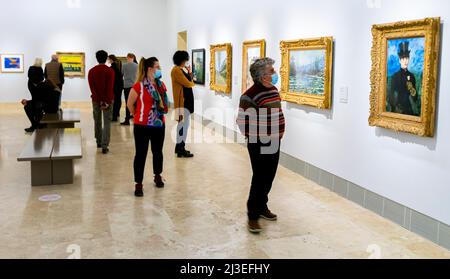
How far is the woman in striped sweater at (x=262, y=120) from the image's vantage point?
4824mm

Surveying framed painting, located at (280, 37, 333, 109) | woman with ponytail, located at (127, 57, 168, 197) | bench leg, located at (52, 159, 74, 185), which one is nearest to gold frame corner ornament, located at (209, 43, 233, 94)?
framed painting, located at (280, 37, 333, 109)

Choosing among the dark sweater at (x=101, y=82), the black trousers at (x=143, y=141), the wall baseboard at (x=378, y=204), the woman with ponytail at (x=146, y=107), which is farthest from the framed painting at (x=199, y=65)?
the black trousers at (x=143, y=141)

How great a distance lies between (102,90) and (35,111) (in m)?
2.92

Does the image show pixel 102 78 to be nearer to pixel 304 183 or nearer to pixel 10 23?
pixel 304 183

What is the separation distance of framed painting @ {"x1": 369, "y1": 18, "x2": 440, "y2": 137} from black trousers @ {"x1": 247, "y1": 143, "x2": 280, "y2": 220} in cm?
148

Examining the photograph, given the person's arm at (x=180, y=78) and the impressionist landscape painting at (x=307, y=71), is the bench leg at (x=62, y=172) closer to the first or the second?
the person's arm at (x=180, y=78)

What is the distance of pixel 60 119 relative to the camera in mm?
9688

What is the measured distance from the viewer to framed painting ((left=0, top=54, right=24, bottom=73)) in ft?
56.3

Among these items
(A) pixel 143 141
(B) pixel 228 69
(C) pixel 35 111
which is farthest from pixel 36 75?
(A) pixel 143 141

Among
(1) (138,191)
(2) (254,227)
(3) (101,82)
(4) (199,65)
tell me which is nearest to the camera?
(2) (254,227)

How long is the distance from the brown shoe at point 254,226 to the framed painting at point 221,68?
6446 mm

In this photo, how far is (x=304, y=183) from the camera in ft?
23.5

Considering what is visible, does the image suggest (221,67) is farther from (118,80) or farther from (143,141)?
(143,141)
